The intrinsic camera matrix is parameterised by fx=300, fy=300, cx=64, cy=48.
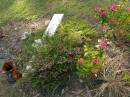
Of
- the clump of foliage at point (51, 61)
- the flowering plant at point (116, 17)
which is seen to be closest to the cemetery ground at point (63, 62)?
the clump of foliage at point (51, 61)

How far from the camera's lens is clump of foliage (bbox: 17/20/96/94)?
4605 millimetres

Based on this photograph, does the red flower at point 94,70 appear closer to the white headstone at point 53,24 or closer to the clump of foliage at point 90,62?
the clump of foliage at point 90,62

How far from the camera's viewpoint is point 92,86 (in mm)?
4512

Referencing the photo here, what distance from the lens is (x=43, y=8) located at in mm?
6621

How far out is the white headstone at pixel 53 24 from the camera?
5.60m

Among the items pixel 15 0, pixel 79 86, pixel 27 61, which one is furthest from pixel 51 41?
pixel 15 0

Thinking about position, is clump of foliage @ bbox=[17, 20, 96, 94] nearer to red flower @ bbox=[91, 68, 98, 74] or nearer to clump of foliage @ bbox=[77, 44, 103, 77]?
clump of foliage @ bbox=[77, 44, 103, 77]

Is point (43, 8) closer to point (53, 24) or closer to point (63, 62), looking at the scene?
point (53, 24)

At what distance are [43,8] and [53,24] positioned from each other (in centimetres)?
89

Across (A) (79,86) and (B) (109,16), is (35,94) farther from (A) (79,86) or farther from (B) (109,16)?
(B) (109,16)

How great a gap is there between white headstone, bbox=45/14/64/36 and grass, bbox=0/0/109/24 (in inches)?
Answer: 8.8

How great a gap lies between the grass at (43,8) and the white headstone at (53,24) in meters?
0.22

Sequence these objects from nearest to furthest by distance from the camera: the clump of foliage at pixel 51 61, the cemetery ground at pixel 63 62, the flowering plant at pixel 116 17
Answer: the cemetery ground at pixel 63 62 → the clump of foliage at pixel 51 61 → the flowering plant at pixel 116 17

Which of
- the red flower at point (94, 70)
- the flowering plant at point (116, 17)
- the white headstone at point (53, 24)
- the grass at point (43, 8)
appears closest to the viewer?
the red flower at point (94, 70)
